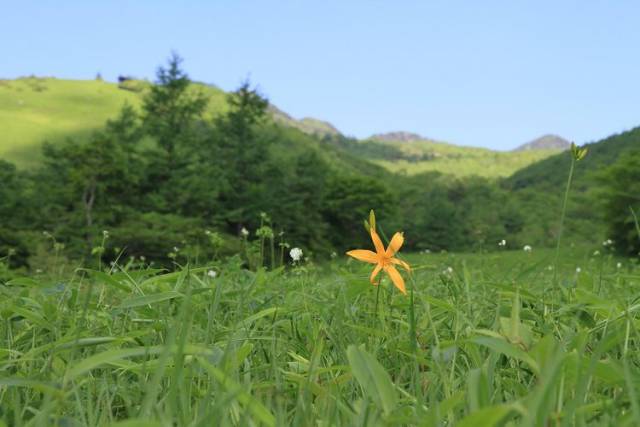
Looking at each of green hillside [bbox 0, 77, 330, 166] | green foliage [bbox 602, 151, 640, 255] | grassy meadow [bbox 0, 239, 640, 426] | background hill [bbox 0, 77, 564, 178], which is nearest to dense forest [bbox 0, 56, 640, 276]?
green foliage [bbox 602, 151, 640, 255]

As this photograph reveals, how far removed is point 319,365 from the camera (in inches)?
41.6

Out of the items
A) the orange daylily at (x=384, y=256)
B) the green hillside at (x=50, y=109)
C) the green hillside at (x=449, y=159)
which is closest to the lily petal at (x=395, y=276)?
the orange daylily at (x=384, y=256)

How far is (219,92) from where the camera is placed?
139 metres

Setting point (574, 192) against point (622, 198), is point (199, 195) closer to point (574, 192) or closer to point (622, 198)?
point (622, 198)

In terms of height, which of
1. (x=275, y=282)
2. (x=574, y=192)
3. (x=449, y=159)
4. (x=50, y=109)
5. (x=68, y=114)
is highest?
(x=449, y=159)

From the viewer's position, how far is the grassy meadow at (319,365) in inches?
23.0

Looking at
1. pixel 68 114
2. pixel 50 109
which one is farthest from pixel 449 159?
pixel 50 109

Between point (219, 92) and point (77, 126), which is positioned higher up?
point (219, 92)

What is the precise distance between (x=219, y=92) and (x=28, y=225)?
375ft

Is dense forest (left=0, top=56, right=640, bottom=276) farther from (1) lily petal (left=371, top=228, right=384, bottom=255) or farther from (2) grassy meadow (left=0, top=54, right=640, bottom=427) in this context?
(1) lily petal (left=371, top=228, right=384, bottom=255)

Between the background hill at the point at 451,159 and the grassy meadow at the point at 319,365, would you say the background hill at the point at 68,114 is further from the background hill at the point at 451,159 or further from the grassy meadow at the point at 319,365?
the grassy meadow at the point at 319,365

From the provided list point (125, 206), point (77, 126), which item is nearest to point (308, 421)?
point (125, 206)

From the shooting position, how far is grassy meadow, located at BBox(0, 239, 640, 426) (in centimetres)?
58

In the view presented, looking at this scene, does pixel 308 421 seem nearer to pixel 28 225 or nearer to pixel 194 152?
pixel 28 225
